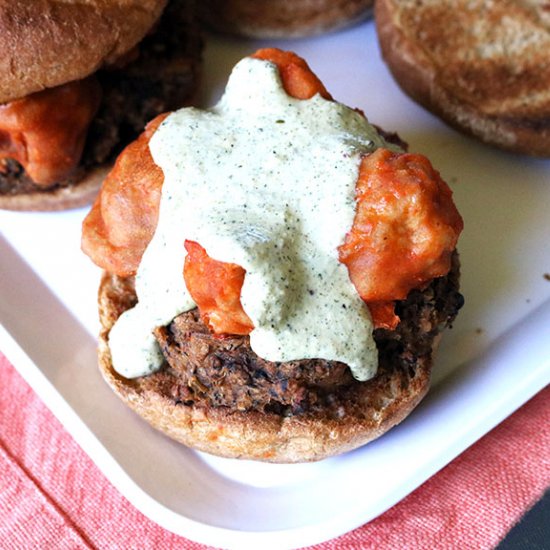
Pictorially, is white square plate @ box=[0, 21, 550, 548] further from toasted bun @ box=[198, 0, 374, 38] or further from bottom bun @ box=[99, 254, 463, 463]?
toasted bun @ box=[198, 0, 374, 38]

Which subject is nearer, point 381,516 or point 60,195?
point 381,516

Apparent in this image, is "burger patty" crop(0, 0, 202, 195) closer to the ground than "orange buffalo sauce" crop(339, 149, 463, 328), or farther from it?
closer to the ground

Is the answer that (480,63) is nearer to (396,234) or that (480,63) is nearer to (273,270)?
(396,234)

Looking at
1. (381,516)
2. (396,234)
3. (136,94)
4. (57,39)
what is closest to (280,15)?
(136,94)

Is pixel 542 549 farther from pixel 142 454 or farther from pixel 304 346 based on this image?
pixel 142 454

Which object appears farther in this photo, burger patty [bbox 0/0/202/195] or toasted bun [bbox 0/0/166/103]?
burger patty [bbox 0/0/202/195]

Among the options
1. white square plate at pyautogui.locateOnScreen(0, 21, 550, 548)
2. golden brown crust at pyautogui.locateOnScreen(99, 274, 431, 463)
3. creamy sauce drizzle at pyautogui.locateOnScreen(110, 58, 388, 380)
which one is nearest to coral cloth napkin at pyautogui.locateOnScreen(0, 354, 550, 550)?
white square plate at pyautogui.locateOnScreen(0, 21, 550, 548)
